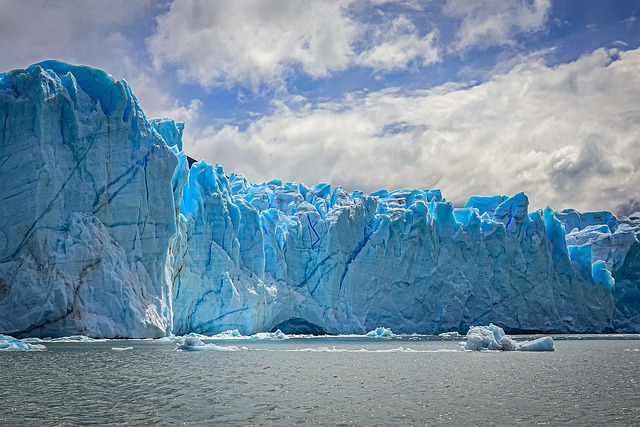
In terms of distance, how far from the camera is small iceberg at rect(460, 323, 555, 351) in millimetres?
28234

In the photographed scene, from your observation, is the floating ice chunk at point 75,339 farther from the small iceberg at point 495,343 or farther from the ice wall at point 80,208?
the small iceberg at point 495,343

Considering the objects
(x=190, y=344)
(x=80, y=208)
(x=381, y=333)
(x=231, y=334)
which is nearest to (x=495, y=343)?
(x=190, y=344)

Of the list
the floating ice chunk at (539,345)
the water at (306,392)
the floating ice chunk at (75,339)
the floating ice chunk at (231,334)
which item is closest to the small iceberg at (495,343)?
the floating ice chunk at (539,345)

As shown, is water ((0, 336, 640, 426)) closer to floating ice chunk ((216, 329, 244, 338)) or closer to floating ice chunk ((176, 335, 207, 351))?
floating ice chunk ((176, 335, 207, 351))

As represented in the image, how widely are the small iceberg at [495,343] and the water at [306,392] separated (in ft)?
22.4

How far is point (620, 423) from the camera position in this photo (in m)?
9.55

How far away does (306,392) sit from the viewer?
1311cm

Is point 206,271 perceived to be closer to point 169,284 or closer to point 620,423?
point 169,284

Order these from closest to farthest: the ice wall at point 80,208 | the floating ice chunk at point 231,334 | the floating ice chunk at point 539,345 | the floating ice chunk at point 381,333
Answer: the floating ice chunk at point 539,345 < the ice wall at point 80,208 < the floating ice chunk at point 231,334 < the floating ice chunk at point 381,333

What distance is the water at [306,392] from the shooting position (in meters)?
9.83

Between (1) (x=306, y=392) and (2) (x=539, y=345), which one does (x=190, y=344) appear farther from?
(2) (x=539, y=345)

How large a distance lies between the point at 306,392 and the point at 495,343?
18.1m

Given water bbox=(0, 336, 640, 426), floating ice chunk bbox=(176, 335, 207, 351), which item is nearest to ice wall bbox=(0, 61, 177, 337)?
floating ice chunk bbox=(176, 335, 207, 351)

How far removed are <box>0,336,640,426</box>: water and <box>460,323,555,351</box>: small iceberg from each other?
6.84 meters
